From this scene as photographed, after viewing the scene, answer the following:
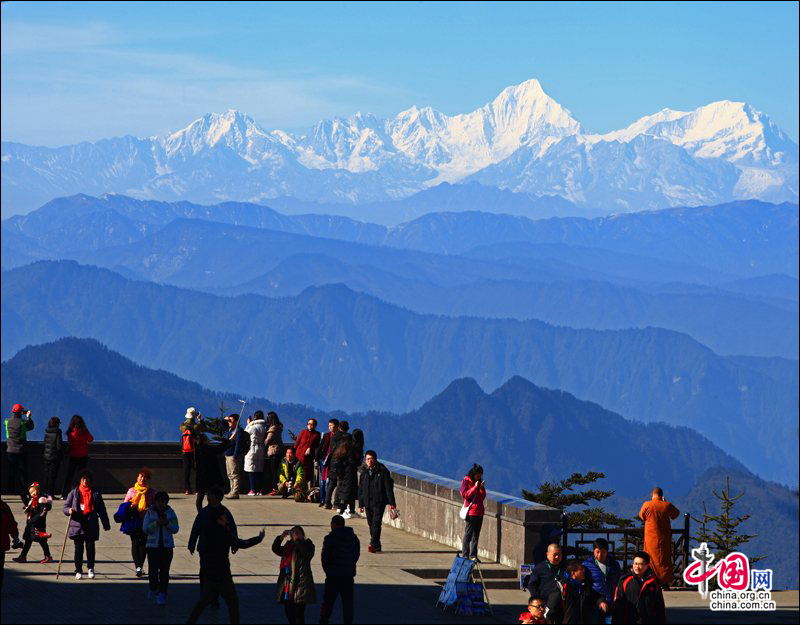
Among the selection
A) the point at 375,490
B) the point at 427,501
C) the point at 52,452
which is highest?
the point at 52,452

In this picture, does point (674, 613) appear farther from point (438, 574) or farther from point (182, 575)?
point (182, 575)

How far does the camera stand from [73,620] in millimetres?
16422

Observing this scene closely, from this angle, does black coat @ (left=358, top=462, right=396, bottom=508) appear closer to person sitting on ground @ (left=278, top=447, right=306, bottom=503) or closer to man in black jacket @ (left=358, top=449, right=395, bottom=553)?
man in black jacket @ (left=358, top=449, right=395, bottom=553)

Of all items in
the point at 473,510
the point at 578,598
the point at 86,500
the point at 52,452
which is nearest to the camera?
the point at 578,598

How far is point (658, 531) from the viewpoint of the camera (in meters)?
21.6

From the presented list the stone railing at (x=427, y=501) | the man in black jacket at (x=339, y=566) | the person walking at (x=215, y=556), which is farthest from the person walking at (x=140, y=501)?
the stone railing at (x=427, y=501)

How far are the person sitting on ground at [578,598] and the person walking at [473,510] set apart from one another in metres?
3.90

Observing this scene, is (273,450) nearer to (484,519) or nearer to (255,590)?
(484,519)

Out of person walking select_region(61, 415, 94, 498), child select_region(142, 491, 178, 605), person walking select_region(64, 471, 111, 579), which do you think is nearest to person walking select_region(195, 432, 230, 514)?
person walking select_region(61, 415, 94, 498)

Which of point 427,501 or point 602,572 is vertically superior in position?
point 427,501

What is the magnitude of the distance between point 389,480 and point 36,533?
4.89 m

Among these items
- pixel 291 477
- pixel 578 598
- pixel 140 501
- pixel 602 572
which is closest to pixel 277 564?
pixel 140 501

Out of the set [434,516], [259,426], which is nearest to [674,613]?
[434,516]

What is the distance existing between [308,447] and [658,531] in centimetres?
829
